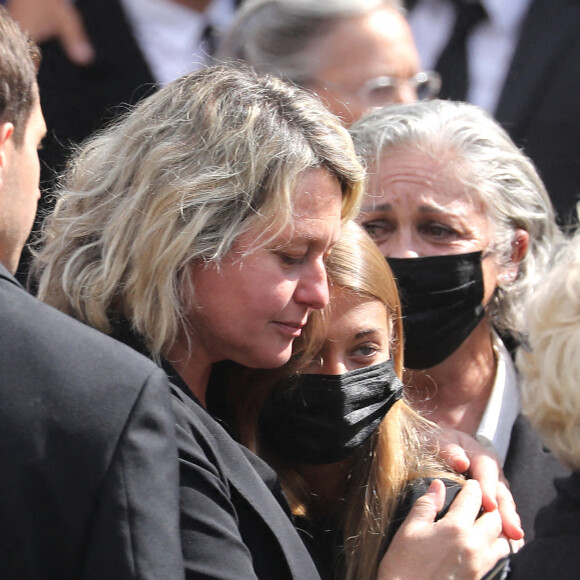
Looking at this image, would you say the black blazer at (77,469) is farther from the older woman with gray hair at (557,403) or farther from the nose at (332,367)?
the nose at (332,367)

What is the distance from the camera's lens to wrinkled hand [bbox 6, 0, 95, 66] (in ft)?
11.8

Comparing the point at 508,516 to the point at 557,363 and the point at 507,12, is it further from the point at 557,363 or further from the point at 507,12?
the point at 507,12

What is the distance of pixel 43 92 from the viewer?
360 cm

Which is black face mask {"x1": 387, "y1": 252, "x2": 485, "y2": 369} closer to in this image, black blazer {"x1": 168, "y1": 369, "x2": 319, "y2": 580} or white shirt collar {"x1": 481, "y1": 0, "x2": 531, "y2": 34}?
black blazer {"x1": 168, "y1": 369, "x2": 319, "y2": 580}

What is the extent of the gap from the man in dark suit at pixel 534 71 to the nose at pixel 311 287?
205 centimetres

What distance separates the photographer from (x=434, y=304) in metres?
2.88

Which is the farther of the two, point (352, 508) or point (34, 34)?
point (34, 34)

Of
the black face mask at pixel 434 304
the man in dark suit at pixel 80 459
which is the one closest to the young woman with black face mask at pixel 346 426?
the black face mask at pixel 434 304

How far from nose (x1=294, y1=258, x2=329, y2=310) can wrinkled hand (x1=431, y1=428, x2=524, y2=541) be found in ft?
2.06

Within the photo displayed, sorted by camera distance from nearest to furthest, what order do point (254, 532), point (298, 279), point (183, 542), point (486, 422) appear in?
1. point (183, 542)
2. point (254, 532)
3. point (298, 279)
4. point (486, 422)

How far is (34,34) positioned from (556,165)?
2.14 m

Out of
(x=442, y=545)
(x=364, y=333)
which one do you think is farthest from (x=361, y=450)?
(x=442, y=545)

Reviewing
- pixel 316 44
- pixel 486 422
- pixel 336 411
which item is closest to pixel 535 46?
pixel 316 44

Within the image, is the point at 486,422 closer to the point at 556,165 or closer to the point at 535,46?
the point at 556,165
